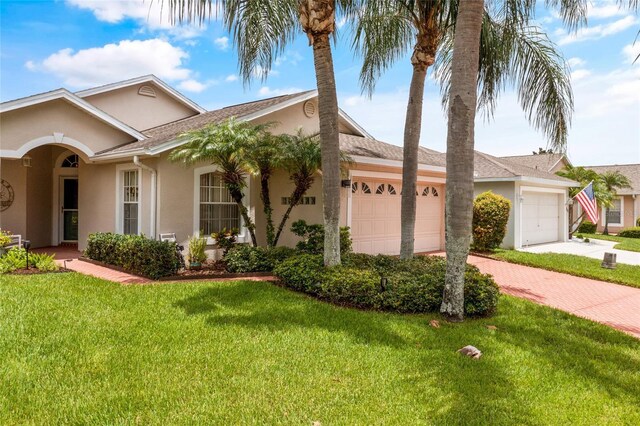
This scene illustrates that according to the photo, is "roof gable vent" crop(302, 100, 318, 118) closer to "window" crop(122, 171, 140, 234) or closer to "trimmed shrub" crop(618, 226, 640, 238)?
"window" crop(122, 171, 140, 234)

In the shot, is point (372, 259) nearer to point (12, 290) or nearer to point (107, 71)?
point (12, 290)

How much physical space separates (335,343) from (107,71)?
624 inches

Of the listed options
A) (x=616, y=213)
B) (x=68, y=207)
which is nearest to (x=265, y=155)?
(x=68, y=207)

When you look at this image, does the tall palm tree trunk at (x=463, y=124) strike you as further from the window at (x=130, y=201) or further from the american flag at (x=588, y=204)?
the american flag at (x=588, y=204)

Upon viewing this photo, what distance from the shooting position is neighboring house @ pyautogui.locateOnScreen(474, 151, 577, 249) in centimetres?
1739

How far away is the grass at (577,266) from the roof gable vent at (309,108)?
27.9ft

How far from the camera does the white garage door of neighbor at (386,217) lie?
13.6m

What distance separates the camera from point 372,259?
31.3ft

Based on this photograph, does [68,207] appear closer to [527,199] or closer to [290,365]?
[290,365]

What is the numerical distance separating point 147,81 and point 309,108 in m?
7.25

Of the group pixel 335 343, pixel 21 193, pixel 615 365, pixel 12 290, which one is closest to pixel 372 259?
pixel 335 343

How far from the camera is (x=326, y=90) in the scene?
8219 millimetres

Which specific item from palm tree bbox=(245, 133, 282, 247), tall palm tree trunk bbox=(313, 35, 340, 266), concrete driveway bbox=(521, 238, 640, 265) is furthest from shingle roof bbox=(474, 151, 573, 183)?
tall palm tree trunk bbox=(313, 35, 340, 266)

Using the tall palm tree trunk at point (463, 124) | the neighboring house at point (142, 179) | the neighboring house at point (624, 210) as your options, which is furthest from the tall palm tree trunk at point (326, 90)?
the neighboring house at point (624, 210)
